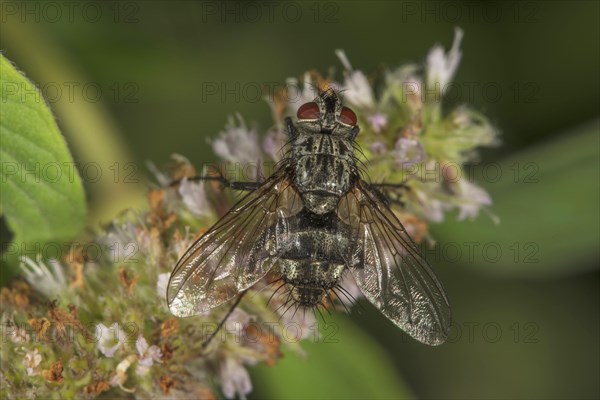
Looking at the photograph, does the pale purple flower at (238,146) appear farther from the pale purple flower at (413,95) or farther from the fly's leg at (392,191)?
the pale purple flower at (413,95)

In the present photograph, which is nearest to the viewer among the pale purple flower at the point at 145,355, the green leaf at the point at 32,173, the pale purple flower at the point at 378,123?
the green leaf at the point at 32,173

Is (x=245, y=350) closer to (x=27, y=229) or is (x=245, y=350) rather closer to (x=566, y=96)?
(x=27, y=229)

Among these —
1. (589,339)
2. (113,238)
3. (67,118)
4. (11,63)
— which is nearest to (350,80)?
(113,238)

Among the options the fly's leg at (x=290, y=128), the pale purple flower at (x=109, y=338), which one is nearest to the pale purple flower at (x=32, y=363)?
the pale purple flower at (x=109, y=338)

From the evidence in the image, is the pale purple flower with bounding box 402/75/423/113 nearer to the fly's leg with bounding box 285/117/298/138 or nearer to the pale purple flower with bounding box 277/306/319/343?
the fly's leg with bounding box 285/117/298/138

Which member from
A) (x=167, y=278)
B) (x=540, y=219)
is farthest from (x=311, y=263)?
(x=540, y=219)

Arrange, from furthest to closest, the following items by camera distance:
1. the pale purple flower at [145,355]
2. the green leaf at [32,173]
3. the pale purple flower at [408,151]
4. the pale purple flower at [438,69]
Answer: the pale purple flower at [438,69], the pale purple flower at [408,151], the pale purple flower at [145,355], the green leaf at [32,173]
